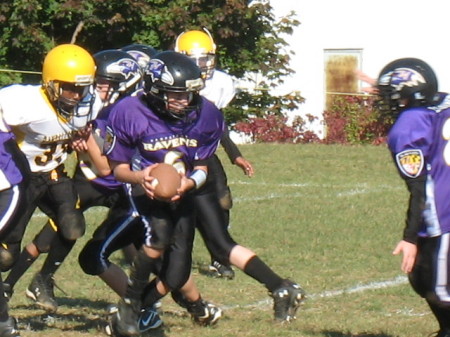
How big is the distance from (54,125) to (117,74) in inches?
31.1

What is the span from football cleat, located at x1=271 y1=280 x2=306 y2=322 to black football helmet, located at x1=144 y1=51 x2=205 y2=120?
111cm

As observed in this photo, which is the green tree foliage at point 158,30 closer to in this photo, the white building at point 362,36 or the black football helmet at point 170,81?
the white building at point 362,36

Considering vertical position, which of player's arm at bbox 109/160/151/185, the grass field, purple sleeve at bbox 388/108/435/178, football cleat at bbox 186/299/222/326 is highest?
purple sleeve at bbox 388/108/435/178

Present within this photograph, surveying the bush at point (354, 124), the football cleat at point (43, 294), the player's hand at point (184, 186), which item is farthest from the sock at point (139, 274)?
the bush at point (354, 124)

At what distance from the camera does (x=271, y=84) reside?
21.0m

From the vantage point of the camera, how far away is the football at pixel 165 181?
16.8ft

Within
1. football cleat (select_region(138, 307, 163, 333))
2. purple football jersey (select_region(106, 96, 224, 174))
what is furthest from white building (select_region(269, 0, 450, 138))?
purple football jersey (select_region(106, 96, 224, 174))

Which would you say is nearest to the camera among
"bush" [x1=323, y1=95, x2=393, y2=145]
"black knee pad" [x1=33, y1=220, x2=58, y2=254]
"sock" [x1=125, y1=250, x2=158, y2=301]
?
"sock" [x1=125, y1=250, x2=158, y2=301]

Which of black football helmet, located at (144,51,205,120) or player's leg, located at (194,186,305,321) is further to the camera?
player's leg, located at (194,186,305,321)

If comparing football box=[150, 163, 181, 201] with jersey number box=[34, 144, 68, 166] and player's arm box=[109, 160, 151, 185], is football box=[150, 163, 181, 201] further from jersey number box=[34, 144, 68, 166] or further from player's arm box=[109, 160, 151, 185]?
jersey number box=[34, 144, 68, 166]

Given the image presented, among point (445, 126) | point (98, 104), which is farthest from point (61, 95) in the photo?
point (445, 126)

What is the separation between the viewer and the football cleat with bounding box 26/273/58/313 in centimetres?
621

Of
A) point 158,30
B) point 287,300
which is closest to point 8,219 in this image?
point 287,300

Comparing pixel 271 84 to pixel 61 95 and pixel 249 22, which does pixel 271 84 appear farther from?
pixel 61 95
